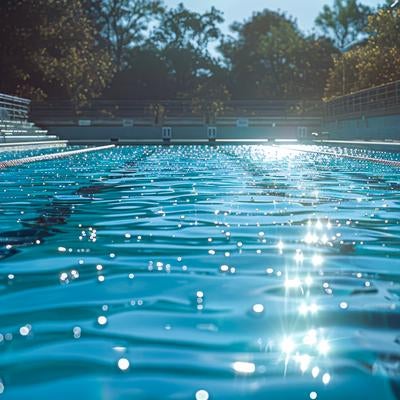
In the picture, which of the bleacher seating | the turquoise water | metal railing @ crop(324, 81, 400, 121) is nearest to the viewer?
the turquoise water

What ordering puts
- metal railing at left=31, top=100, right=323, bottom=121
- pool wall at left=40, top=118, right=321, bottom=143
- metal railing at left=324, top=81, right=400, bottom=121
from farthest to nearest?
metal railing at left=31, top=100, right=323, bottom=121 → pool wall at left=40, top=118, right=321, bottom=143 → metal railing at left=324, top=81, right=400, bottom=121

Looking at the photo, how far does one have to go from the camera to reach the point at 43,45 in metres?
31.6

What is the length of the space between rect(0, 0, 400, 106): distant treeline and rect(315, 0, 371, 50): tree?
0.28 feet

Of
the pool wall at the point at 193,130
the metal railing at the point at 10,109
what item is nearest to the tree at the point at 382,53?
the pool wall at the point at 193,130

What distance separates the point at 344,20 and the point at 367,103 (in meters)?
31.6

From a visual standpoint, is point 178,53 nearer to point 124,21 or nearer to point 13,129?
point 124,21

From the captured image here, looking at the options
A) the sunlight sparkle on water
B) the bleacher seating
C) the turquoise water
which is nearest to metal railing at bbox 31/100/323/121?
the bleacher seating

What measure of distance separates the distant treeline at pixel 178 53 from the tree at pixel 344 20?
87mm

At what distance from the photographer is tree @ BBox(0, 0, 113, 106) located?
30.8 metres

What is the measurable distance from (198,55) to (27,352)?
4561 centimetres

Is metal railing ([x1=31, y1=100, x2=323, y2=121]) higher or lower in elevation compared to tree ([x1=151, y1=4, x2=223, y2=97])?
lower

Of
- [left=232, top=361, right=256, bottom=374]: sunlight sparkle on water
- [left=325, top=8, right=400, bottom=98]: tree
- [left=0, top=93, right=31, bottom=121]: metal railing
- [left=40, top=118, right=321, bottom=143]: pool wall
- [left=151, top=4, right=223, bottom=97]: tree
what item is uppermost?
[left=151, top=4, right=223, bottom=97]: tree

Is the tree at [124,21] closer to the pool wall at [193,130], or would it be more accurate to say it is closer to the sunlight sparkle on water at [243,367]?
the pool wall at [193,130]

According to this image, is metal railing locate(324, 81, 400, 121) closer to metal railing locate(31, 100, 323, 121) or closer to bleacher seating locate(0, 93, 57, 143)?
metal railing locate(31, 100, 323, 121)
